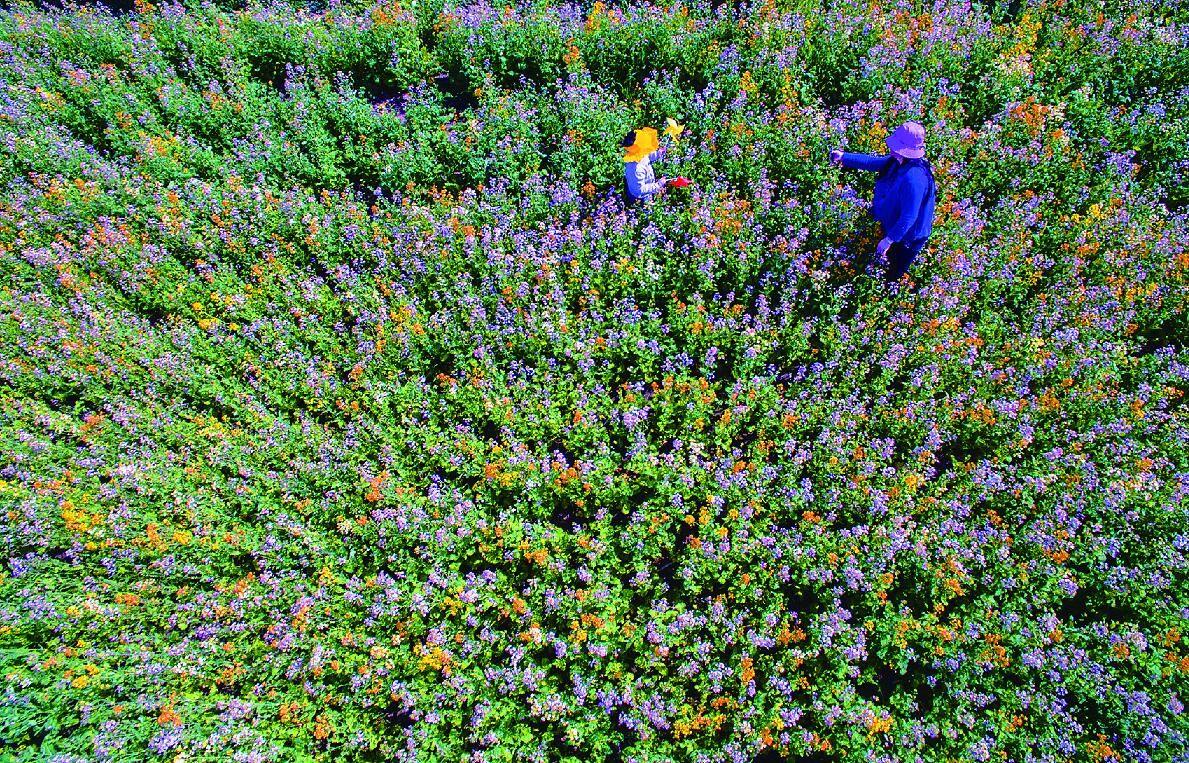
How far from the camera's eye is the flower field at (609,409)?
455 centimetres

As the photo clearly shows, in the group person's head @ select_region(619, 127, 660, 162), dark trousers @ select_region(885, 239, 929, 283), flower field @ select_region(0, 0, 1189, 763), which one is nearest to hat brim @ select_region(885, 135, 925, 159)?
dark trousers @ select_region(885, 239, 929, 283)

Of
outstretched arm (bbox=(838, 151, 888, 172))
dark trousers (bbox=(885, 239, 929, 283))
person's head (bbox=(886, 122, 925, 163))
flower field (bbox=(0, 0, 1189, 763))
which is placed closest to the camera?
flower field (bbox=(0, 0, 1189, 763))

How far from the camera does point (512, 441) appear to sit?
18.0ft

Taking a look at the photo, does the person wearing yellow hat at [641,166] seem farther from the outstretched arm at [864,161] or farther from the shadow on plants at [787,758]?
the shadow on plants at [787,758]

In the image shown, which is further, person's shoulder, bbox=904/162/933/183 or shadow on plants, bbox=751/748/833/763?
person's shoulder, bbox=904/162/933/183

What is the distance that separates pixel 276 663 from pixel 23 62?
31.1ft

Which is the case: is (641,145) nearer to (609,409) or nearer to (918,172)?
(918,172)

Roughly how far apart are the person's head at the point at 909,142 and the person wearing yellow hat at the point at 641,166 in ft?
7.98

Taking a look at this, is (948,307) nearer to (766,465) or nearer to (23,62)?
(766,465)

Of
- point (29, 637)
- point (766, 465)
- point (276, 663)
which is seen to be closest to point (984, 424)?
point (766, 465)

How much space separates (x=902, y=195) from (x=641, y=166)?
2706 mm

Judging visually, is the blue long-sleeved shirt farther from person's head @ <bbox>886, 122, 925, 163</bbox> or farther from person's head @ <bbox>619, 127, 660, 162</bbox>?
person's head @ <bbox>619, 127, 660, 162</bbox>

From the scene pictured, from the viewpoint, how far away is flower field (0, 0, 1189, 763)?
4.55 m

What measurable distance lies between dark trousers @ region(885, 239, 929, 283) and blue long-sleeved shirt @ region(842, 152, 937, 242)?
3.2 inches
